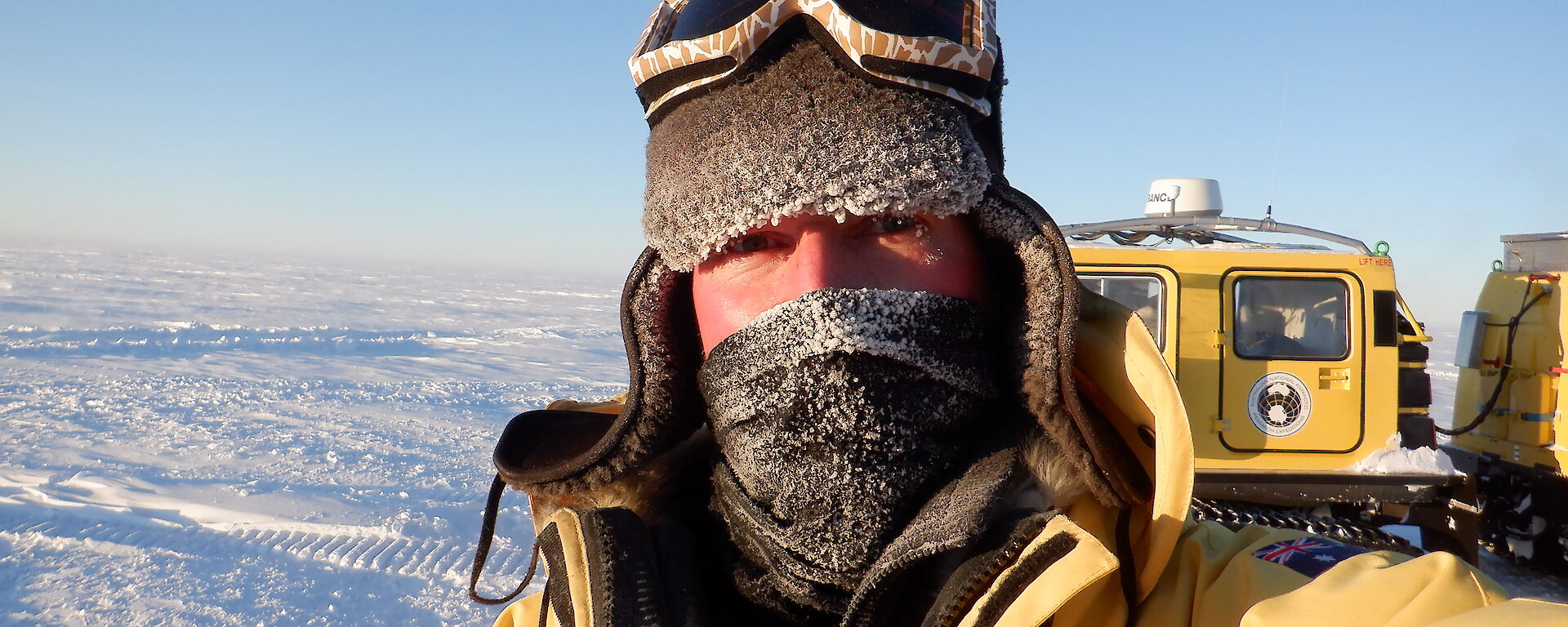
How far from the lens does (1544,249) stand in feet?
20.1

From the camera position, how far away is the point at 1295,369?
18.7 ft

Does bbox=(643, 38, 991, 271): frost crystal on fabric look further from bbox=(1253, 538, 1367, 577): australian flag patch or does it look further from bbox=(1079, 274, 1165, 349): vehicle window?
bbox=(1079, 274, 1165, 349): vehicle window

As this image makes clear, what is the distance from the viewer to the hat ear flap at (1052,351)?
125cm

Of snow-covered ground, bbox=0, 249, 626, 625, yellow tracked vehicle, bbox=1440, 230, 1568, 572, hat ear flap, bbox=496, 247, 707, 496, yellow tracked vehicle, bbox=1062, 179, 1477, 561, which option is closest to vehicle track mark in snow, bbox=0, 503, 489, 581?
snow-covered ground, bbox=0, 249, 626, 625

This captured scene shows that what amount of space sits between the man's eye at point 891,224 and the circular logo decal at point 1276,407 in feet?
16.9

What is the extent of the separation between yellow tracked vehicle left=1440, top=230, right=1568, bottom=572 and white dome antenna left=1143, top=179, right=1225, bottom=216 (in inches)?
76.3

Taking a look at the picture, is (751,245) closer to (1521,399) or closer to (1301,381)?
(1301,381)

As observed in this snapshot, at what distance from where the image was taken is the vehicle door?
5637 mm

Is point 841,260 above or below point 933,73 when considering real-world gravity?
below

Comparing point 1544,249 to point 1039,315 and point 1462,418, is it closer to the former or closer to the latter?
point 1462,418

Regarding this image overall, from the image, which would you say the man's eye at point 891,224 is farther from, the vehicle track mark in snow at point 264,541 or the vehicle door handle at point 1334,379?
the vehicle door handle at point 1334,379

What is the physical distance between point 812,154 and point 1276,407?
5.47 meters

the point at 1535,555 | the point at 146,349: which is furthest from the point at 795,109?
the point at 146,349

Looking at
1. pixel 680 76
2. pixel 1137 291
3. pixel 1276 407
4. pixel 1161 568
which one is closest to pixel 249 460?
pixel 680 76
